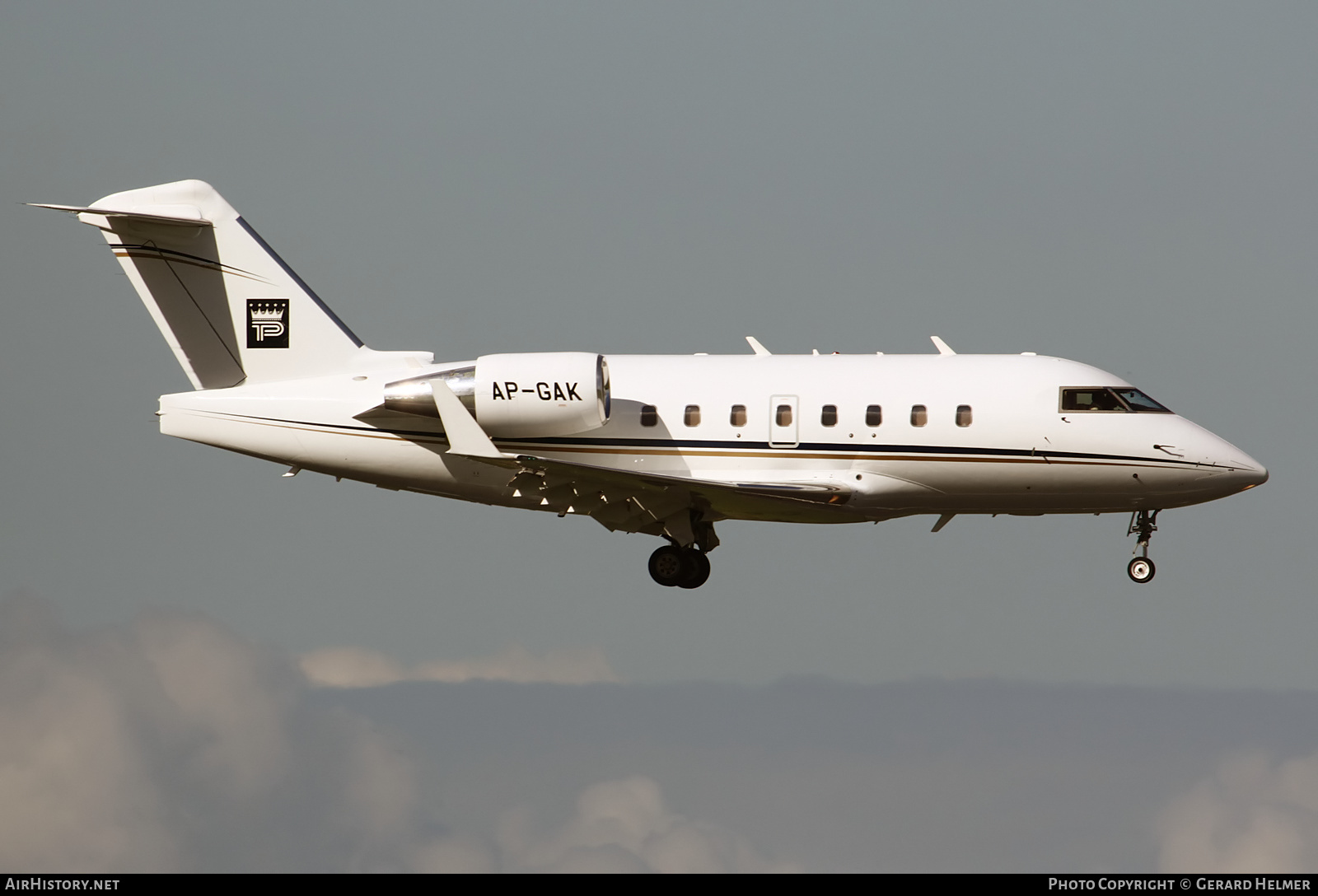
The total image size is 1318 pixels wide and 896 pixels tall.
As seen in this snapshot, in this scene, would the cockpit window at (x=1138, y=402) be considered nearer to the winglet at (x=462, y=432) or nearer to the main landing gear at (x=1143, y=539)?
the main landing gear at (x=1143, y=539)

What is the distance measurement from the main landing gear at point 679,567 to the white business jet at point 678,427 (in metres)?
0.04

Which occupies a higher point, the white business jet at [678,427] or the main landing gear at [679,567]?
the white business jet at [678,427]

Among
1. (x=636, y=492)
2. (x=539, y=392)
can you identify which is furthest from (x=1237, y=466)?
(x=539, y=392)

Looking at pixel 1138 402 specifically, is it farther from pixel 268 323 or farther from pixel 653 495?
pixel 268 323

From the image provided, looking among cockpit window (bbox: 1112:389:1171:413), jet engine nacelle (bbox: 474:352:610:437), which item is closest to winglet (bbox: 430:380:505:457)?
jet engine nacelle (bbox: 474:352:610:437)

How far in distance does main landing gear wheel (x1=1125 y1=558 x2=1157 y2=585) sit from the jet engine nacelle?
9.54 metres

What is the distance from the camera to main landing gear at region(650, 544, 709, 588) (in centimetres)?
2897

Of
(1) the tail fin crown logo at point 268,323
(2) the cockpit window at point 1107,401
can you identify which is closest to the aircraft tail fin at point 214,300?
(1) the tail fin crown logo at point 268,323

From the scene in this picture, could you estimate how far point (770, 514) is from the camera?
92.4 feet

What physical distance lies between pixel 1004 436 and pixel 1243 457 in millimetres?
4212

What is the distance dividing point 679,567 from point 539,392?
4.33 m

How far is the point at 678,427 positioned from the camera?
2767 cm

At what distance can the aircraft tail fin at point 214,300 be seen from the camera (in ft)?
96.4

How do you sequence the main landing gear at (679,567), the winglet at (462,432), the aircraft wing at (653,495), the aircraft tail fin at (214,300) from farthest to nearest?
the aircraft tail fin at (214,300)
the main landing gear at (679,567)
the aircraft wing at (653,495)
the winglet at (462,432)
